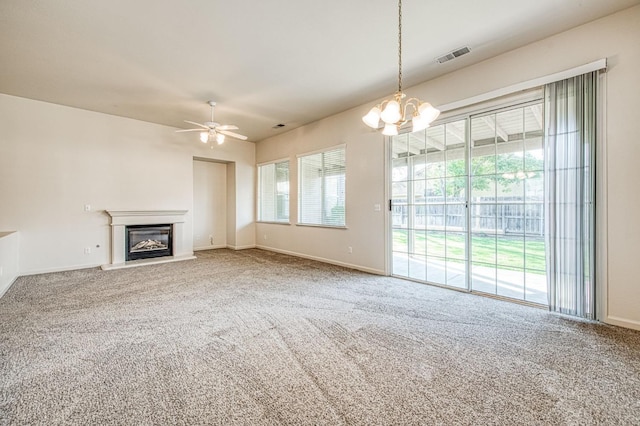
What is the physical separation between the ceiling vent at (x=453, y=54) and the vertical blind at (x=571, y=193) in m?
1.02

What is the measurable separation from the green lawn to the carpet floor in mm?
552

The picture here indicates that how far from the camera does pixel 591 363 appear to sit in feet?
6.81

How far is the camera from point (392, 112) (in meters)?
2.24

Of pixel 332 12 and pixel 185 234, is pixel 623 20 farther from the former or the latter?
pixel 185 234

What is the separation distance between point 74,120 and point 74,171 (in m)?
0.98

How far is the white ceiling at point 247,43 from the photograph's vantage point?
260 centimetres

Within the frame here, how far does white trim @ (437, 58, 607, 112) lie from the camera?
9.06 ft

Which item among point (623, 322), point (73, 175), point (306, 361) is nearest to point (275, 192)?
point (73, 175)

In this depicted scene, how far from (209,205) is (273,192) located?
1936 mm

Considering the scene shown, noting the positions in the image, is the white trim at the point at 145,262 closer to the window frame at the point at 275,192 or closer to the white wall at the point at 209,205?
the white wall at the point at 209,205

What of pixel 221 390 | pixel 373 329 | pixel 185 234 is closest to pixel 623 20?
pixel 373 329

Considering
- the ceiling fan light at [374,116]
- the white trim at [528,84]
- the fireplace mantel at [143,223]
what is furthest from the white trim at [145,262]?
the white trim at [528,84]

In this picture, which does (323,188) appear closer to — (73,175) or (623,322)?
(623,322)

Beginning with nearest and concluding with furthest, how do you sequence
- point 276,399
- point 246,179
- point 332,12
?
point 276,399 < point 332,12 < point 246,179
